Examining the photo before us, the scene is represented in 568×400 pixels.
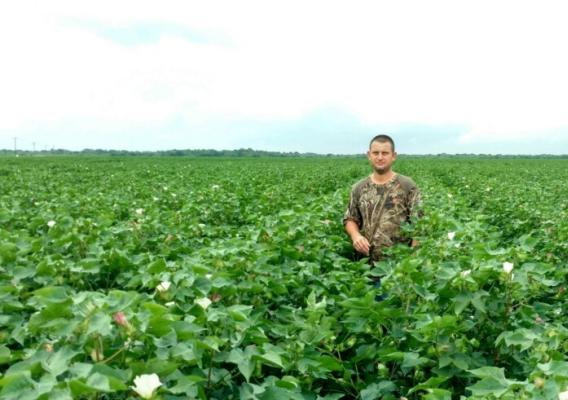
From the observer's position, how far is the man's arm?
4.69m

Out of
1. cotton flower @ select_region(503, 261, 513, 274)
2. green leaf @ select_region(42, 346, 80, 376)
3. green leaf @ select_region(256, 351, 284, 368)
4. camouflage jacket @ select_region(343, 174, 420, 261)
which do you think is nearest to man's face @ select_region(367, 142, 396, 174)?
camouflage jacket @ select_region(343, 174, 420, 261)

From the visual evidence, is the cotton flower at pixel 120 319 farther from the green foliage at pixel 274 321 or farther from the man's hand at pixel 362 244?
the man's hand at pixel 362 244

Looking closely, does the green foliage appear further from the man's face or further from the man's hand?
the man's face

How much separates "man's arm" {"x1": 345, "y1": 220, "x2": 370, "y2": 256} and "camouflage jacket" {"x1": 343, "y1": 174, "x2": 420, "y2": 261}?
116 millimetres

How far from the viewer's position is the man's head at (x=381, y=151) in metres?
4.73

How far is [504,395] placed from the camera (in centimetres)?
173

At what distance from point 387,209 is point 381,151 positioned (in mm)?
515

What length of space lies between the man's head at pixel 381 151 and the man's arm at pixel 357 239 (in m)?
0.60

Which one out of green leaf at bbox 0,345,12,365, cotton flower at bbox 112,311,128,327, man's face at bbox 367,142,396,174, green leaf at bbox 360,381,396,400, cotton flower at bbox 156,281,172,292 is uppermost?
man's face at bbox 367,142,396,174

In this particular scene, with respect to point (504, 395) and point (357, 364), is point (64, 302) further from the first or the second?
point (357, 364)

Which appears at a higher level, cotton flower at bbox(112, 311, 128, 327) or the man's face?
the man's face

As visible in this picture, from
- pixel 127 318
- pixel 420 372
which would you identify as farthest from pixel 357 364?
pixel 127 318

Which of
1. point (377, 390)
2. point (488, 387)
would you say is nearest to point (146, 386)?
point (488, 387)

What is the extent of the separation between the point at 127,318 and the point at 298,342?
916mm
